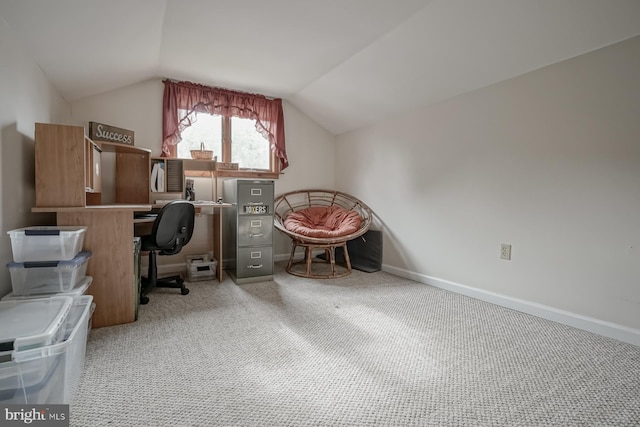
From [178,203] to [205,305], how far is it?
2.86ft

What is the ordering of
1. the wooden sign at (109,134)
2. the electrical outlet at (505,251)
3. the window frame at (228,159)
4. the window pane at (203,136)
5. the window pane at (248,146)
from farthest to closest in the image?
the window pane at (248,146), the window frame at (228,159), the window pane at (203,136), the wooden sign at (109,134), the electrical outlet at (505,251)

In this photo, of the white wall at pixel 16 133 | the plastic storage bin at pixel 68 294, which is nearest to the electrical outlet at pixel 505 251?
the plastic storage bin at pixel 68 294

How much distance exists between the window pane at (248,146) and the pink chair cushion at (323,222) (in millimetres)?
848

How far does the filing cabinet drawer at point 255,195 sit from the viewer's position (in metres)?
3.08

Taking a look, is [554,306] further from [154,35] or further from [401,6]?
[154,35]

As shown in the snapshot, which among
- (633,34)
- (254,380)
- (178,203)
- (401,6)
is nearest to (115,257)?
(178,203)

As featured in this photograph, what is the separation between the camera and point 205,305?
2.49 m

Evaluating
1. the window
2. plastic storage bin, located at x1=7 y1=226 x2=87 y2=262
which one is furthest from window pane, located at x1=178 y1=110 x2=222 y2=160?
plastic storage bin, located at x1=7 y1=226 x2=87 y2=262

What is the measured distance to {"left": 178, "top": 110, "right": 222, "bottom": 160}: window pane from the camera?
3.57 metres

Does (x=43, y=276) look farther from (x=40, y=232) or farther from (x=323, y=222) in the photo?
(x=323, y=222)

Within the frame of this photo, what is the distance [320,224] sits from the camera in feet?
13.1

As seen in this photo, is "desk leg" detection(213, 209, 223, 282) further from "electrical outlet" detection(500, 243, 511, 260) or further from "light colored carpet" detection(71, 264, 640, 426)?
"electrical outlet" detection(500, 243, 511, 260)

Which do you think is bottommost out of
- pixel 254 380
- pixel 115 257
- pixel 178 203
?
pixel 254 380

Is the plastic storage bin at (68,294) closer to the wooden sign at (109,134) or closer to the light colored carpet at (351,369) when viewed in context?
the light colored carpet at (351,369)
